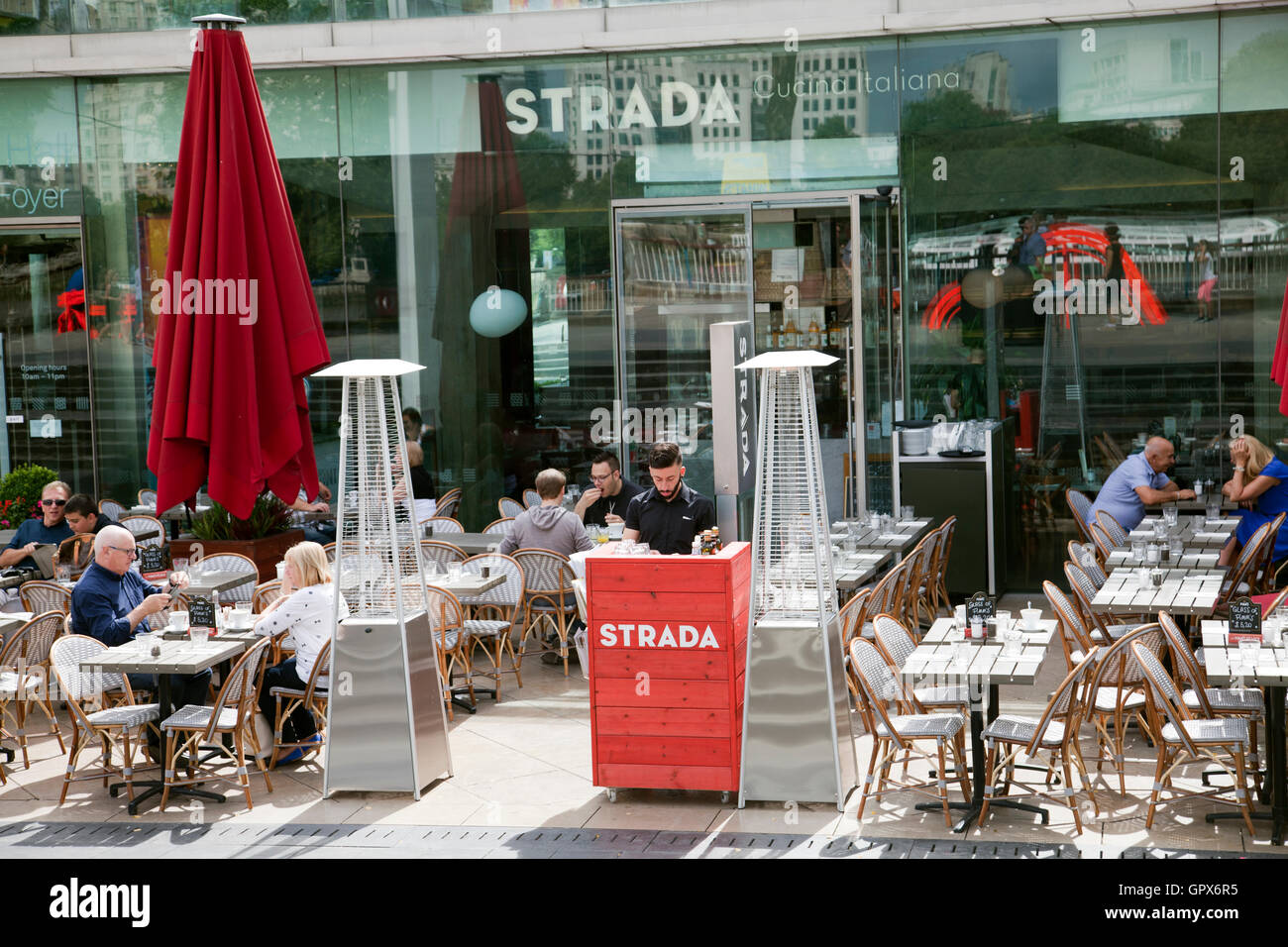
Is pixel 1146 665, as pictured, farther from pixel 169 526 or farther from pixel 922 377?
pixel 169 526

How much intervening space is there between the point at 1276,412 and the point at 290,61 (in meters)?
9.45

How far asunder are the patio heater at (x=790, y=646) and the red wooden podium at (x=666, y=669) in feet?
0.39

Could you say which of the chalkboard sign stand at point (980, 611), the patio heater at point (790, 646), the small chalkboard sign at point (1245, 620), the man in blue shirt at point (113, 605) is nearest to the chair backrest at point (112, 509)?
the man in blue shirt at point (113, 605)

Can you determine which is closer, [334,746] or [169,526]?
[334,746]

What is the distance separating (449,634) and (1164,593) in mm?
4368

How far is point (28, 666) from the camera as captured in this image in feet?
27.0

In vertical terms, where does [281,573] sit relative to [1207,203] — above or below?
below

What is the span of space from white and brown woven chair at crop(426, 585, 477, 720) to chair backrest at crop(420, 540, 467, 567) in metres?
1.05

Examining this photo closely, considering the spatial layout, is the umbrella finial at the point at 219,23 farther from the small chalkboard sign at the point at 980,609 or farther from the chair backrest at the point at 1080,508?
the chair backrest at the point at 1080,508

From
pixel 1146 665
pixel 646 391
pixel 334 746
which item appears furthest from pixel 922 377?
pixel 334 746

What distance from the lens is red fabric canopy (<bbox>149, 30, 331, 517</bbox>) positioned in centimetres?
751

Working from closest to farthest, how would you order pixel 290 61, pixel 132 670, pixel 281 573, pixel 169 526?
pixel 132 670, pixel 281 573, pixel 169 526, pixel 290 61

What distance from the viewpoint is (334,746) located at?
277 inches

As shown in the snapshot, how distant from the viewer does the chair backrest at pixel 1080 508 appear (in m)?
11.2
